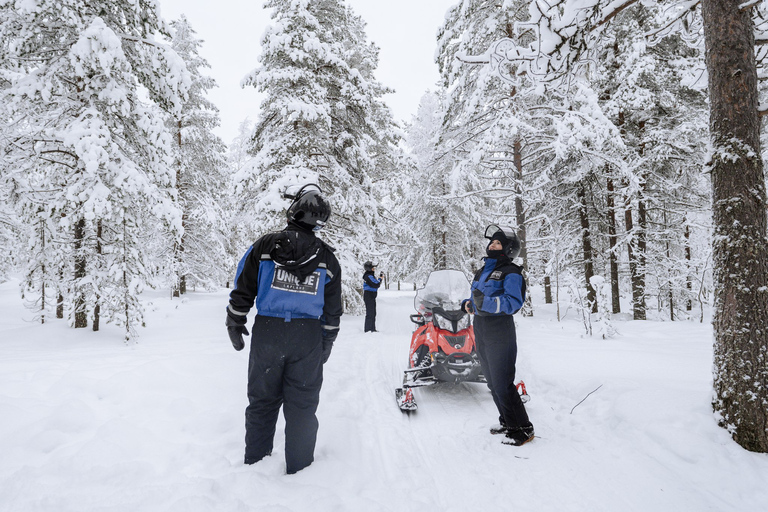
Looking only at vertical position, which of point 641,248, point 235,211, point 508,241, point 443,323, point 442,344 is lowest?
point 442,344

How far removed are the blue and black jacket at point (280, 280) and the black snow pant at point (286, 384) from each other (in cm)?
12

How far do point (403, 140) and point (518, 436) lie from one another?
1338 centimetres

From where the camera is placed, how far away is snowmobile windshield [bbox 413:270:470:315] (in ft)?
19.2

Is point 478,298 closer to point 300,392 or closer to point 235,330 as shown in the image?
point 300,392

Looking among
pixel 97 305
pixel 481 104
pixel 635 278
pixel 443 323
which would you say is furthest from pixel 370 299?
pixel 635 278

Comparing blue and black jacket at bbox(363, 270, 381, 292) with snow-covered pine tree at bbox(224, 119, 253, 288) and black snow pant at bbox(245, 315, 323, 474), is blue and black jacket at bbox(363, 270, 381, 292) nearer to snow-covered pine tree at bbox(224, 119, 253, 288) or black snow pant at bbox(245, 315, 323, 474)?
snow-covered pine tree at bbox(224, 119, 253, 288)

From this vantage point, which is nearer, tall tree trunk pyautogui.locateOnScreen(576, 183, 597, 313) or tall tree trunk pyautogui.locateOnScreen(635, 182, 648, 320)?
tall tree trunk pyautogui.locateOnScreen(635, 182, 648, 320)

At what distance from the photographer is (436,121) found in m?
26.1

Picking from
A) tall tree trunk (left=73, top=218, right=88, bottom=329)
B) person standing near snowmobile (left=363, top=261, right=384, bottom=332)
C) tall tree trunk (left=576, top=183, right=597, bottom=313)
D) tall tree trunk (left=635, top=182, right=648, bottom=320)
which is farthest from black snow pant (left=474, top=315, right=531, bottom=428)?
tall tree trunk (left=576, top=183, right=597, bottom=313)

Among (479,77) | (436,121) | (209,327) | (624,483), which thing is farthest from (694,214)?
(436,121)

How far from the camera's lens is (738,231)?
317 centimetres

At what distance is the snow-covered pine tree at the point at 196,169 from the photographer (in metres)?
17.5

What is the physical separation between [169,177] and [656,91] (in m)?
15.1

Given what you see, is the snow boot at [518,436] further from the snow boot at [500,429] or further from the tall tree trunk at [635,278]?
the tall tree trunk at [635,278]
